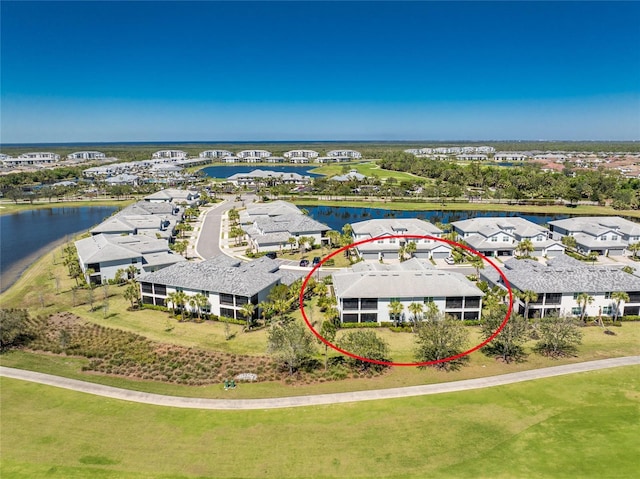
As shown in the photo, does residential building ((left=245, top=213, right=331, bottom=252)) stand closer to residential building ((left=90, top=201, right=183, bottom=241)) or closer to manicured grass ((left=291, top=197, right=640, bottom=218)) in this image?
residential building ((left=90, top=201, right=183, bottom=241))

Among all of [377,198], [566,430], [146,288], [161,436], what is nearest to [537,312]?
[566,430]

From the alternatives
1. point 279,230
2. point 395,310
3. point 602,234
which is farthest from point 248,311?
point 602,234

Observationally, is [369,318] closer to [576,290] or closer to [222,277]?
[222,277]

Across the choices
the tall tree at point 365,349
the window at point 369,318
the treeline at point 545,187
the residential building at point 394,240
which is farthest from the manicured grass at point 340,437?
the treeline at point 545,187

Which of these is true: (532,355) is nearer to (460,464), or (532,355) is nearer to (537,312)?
(537,312)

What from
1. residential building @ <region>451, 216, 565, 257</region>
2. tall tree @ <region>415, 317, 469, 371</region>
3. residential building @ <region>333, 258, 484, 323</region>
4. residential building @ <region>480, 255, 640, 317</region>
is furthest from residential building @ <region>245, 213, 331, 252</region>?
tall tree @ <region>415, 317, 469, 371</region>
